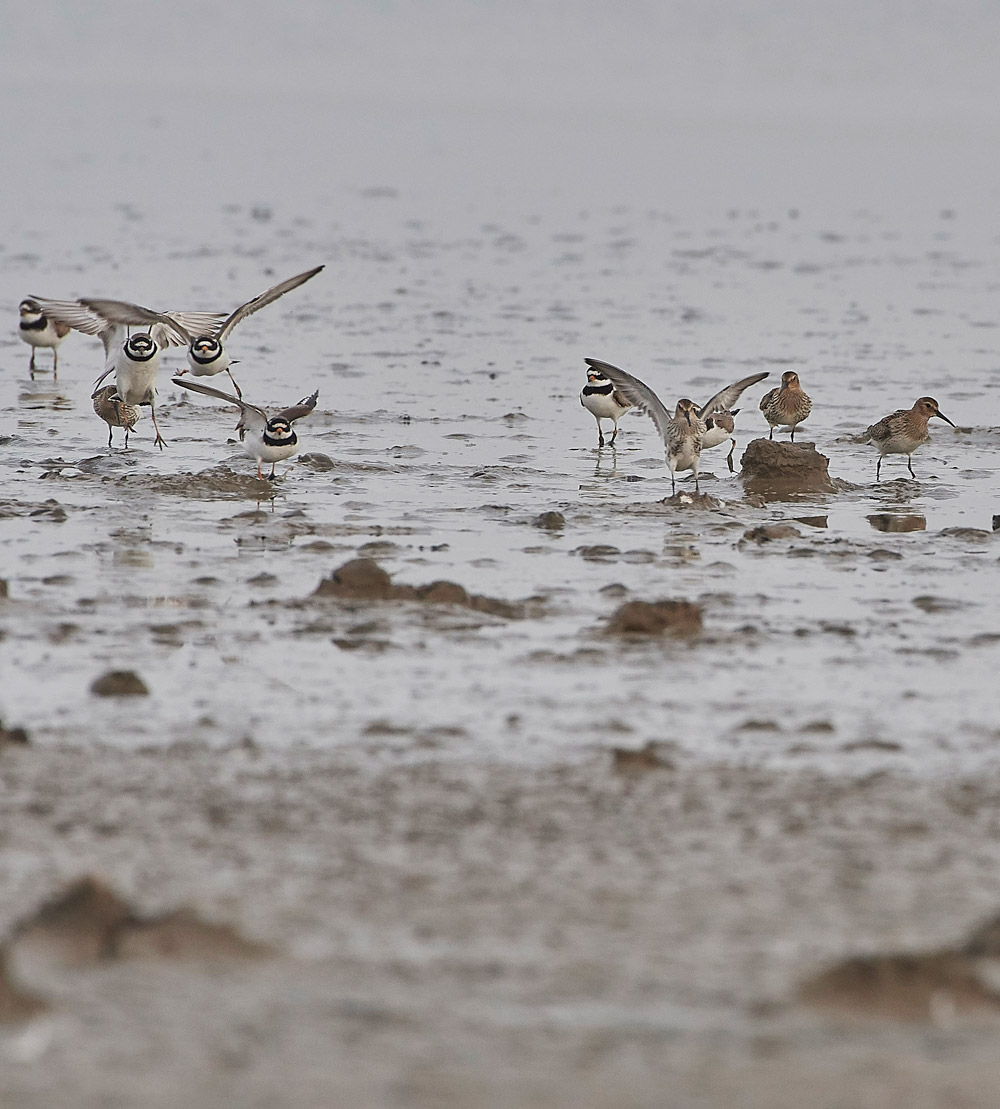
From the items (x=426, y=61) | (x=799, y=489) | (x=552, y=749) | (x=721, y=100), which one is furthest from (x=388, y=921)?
(x=426, y=61)

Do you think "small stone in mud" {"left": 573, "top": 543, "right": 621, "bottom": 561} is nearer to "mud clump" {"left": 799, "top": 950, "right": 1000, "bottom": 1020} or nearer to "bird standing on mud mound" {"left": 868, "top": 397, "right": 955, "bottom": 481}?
"bird standing on mud mound" {"left": 868, "top": 397, "right": 955, "bottom": 481}

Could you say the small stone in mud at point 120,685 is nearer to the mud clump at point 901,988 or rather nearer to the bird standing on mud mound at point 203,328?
the mud clump at point 901,988

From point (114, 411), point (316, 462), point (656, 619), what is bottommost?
point (656, 619)

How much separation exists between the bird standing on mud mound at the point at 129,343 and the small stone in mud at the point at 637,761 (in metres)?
8.04

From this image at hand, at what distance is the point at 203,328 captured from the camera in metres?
16.5

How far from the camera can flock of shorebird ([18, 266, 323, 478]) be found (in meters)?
13.2

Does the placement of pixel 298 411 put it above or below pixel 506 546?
above

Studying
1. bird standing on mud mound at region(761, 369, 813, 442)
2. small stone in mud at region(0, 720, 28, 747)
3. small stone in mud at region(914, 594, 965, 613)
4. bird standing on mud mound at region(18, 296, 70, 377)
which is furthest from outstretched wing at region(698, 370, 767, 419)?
small stone in mud at region(0, 720, 28, 747)

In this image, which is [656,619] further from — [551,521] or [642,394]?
[642,394]

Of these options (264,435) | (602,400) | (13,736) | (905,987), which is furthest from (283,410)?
(905,987)

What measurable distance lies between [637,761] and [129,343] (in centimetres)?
895

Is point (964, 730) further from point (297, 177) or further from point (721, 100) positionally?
point (721, 100)

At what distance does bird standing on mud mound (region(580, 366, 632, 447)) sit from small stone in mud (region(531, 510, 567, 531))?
310 centimetres

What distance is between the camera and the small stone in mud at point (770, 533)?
11.4 m
